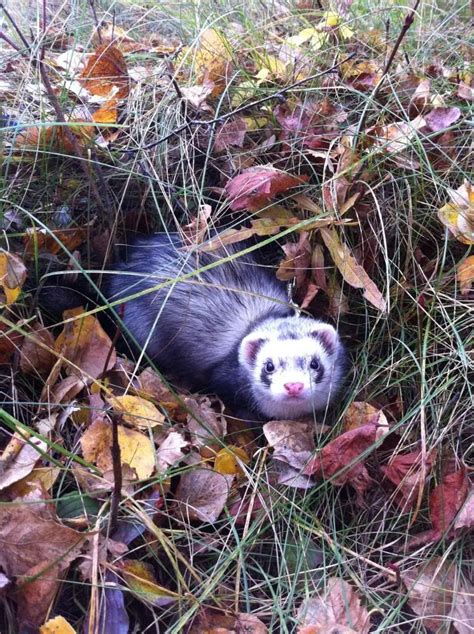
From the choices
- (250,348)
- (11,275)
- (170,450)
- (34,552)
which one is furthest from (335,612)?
(11,275)

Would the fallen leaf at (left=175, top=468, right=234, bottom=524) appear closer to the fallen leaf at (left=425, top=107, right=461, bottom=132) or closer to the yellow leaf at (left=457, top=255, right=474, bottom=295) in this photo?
the yellow leaf at (left=457, top=255, right=474, bottom=295)

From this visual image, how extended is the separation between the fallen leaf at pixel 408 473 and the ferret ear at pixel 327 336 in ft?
1.73

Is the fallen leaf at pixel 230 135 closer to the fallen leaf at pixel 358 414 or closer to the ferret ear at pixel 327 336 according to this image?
the ferret ear at pixel 327 336

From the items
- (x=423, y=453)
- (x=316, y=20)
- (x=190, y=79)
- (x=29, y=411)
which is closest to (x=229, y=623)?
(x=423, y=453)

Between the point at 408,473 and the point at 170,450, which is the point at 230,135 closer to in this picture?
the point at 170,450

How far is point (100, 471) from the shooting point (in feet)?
6.58

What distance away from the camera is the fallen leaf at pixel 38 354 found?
7.55ft

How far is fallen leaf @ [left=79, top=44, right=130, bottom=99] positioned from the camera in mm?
2893

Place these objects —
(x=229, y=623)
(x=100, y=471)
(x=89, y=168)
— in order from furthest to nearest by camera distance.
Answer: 1. (x=89, y=168)
2. (x=100, y=471)
3. (x=229, y=623)

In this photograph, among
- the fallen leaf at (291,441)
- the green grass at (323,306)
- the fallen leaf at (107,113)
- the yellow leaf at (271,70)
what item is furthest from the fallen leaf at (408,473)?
the fallen leaf at (107,113)

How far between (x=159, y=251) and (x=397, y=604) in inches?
62.0

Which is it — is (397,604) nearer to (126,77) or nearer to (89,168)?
(89,168)

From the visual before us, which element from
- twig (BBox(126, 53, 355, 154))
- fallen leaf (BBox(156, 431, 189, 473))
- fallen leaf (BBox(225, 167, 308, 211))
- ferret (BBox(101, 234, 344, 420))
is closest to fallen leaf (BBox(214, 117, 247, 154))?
twig (BBox(126, 53, 355, 154))

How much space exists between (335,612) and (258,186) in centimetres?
146
